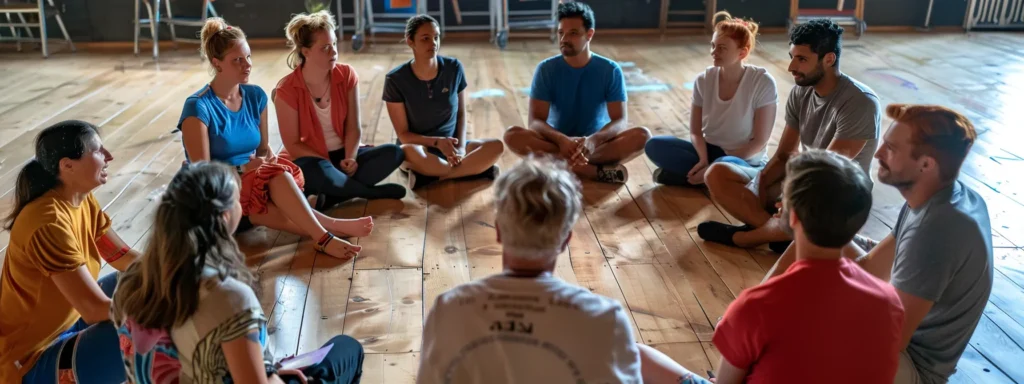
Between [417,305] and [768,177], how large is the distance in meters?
1.43

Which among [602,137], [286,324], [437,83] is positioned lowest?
[286,324]

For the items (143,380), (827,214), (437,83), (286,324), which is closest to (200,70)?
(437,83)

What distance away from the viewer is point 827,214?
4.69ft

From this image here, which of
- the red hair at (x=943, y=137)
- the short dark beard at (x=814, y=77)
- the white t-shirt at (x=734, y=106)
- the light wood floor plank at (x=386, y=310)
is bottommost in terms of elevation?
the light wood floor plank at (x=386, y=310)

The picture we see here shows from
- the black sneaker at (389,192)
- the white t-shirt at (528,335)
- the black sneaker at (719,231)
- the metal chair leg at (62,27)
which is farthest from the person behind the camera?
the metal chair leg at (62,27)

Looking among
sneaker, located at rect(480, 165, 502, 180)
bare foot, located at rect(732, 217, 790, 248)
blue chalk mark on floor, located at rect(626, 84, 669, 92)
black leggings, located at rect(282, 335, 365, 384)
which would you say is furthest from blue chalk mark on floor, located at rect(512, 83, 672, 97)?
black leggings, located at rect(282, 335, 365, 384)

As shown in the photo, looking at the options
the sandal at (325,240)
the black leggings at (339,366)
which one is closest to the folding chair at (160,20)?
the sandal at (325,240)

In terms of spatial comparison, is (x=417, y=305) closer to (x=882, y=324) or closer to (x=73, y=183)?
(x=73, y=183)

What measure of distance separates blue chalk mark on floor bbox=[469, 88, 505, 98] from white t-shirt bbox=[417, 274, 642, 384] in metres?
4.27

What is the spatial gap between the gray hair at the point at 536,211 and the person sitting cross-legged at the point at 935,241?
84 cm

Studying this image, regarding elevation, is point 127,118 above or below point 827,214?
below

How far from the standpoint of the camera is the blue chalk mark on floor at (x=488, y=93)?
552 cm

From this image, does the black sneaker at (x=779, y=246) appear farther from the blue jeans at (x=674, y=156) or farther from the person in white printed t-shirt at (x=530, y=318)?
the person in white printed t-shirt at (x=530, y=318)

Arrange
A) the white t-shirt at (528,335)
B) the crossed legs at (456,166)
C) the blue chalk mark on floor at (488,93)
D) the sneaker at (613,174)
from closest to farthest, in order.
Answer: the white t-shirt at (528,335)
the crossed legs at (456,166)
the sneaker at (613,174)
the blue chalk mark on floor at (488,93)
